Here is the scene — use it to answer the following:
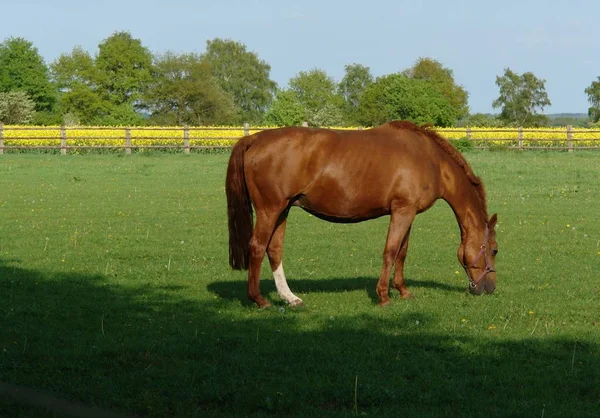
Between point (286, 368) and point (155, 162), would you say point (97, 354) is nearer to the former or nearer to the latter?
point (286, 368)

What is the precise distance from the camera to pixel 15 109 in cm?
7169

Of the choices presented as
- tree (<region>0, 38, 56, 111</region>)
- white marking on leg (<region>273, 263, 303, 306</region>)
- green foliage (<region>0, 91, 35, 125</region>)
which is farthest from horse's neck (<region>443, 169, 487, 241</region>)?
tree (<region>0, 38, 56, 111</region>)

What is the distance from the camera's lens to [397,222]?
990 cm

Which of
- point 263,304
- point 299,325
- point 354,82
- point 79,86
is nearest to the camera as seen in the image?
point 299,325

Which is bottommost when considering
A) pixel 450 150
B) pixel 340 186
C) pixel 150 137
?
pixel 150 137

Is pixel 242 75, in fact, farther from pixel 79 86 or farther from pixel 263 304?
pixel 263 304

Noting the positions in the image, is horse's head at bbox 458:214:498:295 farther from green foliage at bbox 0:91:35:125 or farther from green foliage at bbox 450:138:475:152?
green foliage at bbox 0:91:35:125

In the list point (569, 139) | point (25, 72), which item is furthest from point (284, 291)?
point (25, 72)

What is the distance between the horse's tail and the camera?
9.86 meters

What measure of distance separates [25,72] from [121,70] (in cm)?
1318

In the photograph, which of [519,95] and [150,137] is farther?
[519,95]

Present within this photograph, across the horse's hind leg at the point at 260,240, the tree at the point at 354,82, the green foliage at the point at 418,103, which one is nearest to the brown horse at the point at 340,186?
the horse's hind leg at the point at 260,240

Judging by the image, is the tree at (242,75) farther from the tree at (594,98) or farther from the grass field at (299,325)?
the grass field at (299,325)

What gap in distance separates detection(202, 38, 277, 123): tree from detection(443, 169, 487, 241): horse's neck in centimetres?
11441
